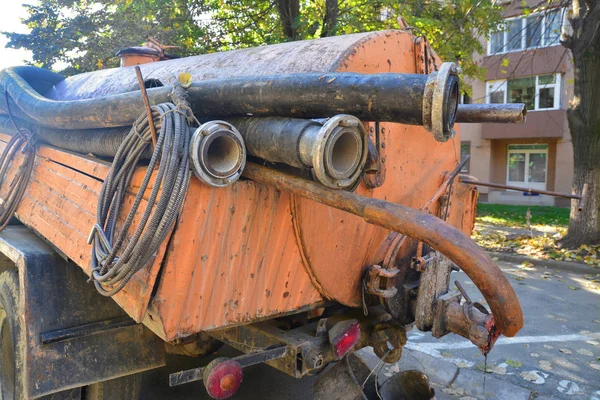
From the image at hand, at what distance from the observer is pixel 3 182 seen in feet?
11.4

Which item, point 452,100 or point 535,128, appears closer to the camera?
point 452,100

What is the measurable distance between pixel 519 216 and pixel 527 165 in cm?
684

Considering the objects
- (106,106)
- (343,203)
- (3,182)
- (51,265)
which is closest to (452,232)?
(343,203)

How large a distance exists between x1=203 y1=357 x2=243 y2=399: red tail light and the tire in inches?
38.0

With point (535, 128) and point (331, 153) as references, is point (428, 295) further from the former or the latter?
point (535, 128)

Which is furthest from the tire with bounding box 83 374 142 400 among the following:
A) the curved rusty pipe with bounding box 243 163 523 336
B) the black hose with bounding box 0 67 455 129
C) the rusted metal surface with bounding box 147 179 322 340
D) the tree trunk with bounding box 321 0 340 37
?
the tree trunk with bounding box 321 0 340 37

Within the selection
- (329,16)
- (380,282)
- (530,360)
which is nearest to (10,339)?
(380,282)

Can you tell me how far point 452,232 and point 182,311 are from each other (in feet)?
3.49

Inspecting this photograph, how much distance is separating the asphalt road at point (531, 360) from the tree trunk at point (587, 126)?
255cm

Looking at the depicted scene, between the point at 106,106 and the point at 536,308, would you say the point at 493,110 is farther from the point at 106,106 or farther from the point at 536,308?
the point at 536,308

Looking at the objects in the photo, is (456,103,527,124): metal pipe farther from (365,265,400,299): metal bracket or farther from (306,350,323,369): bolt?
(306,350,323,369): bolt

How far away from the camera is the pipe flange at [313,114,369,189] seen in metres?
1.67

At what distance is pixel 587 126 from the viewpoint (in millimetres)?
8336

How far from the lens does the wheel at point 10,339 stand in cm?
267
